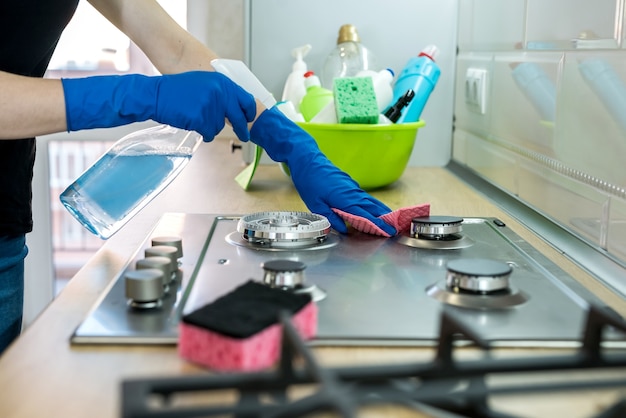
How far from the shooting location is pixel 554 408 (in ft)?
1.69

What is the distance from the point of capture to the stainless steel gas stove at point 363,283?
0.65m

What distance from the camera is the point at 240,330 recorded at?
549 millimetres

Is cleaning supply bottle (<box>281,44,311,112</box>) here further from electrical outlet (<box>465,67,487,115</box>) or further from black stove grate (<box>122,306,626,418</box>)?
black stove grate (<box>122,306,626,418</box>)

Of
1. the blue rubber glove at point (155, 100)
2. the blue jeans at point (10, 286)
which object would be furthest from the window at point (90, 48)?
the blue rubber glove at point (155, 100)

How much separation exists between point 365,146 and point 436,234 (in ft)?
1.33

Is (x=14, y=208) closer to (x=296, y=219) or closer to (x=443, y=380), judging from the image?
(x=296, y=219)

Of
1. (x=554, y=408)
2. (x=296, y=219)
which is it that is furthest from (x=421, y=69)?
(x=554, y=408)

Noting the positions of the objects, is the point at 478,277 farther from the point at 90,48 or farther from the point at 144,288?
the point at 90,48

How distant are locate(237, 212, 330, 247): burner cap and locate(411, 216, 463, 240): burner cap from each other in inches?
4.7

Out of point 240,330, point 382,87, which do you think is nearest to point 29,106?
point 240,330

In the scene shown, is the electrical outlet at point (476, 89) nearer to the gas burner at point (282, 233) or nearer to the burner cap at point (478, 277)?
the gas burner at point (282, 233)

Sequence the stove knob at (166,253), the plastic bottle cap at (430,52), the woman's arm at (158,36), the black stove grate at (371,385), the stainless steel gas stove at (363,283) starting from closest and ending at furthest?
1. the black stove grate at (371,385)
2. the stainless steel gas stove at (363,283)
3. the stove knob at (166,253)
4. the woman's arm at (158,36)
5. the plastic bottle cap at (430,52)

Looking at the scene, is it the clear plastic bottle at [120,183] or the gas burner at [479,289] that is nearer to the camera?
the gas burner at [479,289]

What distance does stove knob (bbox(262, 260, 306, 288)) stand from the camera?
0.73 metres
